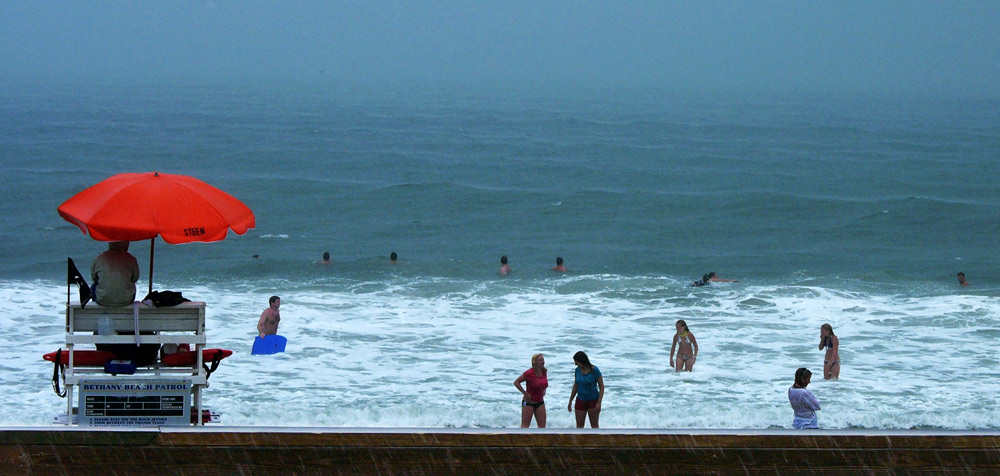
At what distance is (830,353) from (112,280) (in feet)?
34.3

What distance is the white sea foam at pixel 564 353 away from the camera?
12.6 metres

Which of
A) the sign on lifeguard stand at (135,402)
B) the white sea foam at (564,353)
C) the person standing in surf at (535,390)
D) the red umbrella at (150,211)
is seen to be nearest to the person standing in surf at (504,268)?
the white sea foam at (564,353)

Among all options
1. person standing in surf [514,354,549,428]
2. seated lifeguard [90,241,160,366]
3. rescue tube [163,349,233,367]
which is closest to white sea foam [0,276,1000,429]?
person standing in surf [514,354,549,428]

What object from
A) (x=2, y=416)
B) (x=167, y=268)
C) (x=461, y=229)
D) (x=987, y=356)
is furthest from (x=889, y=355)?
(x=461, y=229)

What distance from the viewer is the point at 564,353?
1617 centimetres

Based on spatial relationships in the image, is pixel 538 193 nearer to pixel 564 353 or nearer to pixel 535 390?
pixel 564 353

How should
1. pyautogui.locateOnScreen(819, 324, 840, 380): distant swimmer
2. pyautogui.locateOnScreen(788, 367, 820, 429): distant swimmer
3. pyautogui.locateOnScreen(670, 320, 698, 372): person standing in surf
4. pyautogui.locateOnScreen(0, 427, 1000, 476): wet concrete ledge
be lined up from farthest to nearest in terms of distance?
1. pyautogui.locateOnScreen(670, 320, 698, 372): person standing in surf
2. pyautogui.locateOnScreen(819, 324, 840, 380): distant swimmer
3. pyautogui.locateOnScreen(788, 367, 820, 429): distant swimmer
4. pyautogui.locateOnScreen(0, 427, 1000, 476): wet concrete ledge

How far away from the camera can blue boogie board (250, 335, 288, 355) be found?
15.4 metres

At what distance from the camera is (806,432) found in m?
3.29

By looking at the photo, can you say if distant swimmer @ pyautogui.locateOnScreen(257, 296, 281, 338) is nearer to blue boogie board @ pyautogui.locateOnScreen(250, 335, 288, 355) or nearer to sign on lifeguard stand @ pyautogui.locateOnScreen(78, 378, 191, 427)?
blue boogie board @ pyautogui.locateOnScreen(250, 335, 288, 355)

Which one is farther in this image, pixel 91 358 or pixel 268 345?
pixel 268 345

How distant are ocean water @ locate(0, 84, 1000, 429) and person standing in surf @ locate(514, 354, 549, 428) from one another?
5.67 feet

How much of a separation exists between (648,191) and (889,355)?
31182 mm

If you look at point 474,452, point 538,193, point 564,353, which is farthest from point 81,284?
point 538,193
